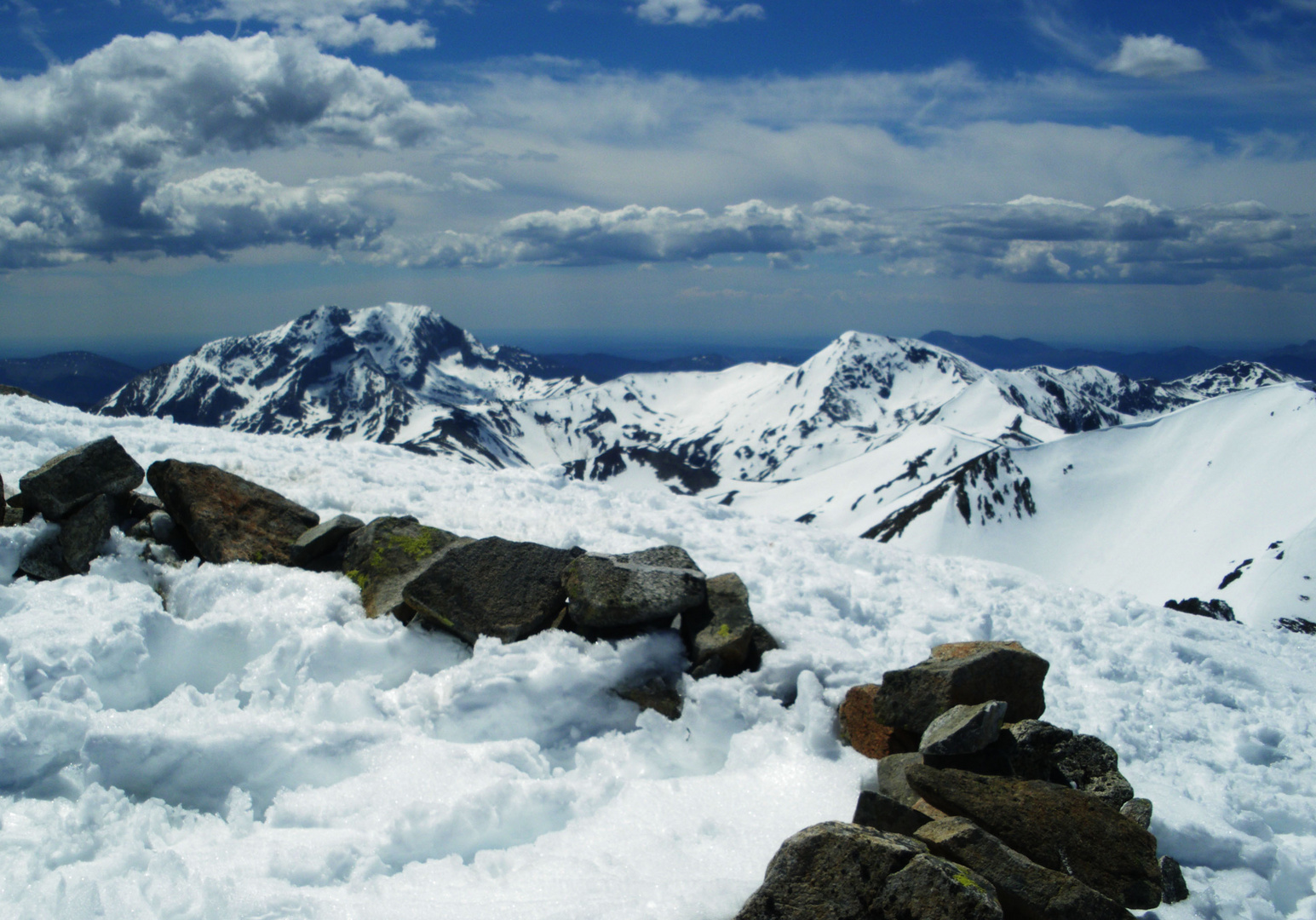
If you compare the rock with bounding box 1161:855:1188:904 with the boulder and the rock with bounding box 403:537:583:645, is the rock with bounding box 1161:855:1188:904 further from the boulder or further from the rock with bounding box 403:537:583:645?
the rock with bounding box 403:537:583:645

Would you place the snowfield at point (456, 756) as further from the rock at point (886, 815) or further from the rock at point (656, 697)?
the rock at point (886, 815)

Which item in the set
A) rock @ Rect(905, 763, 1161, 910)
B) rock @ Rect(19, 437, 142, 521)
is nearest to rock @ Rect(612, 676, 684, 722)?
rock @ Rect(905, 763, 1161, 910)

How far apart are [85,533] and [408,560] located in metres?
5.07

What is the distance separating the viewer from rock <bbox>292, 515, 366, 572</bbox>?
500 inches

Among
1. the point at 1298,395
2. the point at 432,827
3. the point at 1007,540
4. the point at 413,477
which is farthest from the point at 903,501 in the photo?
the point at 432,827

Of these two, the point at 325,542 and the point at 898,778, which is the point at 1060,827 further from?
the point at 325,542

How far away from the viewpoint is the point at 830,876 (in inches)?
247

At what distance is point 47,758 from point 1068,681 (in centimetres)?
1571

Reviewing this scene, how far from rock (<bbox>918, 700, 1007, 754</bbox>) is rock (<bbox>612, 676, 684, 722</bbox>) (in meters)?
3.37

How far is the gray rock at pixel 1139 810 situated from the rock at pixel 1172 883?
428 millimetres

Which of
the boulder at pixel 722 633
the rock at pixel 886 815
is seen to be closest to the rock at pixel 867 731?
the boulder at pixel 722 633

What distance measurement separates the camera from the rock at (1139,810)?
852cm

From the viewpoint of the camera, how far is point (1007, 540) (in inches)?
4729

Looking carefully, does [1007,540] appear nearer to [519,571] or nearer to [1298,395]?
[1298,395]
